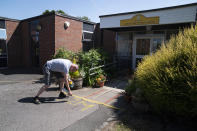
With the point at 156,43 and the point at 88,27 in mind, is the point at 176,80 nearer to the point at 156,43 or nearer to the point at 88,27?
the point at 156,43

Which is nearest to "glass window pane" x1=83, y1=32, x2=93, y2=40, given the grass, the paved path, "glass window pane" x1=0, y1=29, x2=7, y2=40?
the paved path

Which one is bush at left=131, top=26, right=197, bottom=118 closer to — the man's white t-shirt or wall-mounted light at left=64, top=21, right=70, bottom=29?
→ the man's white t-shirt

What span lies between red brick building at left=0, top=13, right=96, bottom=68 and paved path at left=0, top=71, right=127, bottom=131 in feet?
13.8

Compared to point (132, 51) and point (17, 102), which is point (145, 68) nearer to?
point (17, 102)

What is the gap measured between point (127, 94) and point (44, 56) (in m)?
6.68

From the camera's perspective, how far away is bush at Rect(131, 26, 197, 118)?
2.60 m

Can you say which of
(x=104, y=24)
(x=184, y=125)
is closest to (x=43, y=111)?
(x=184, y=125)

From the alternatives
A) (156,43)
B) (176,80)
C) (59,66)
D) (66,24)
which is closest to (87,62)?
(59,66)

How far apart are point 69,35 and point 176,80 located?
25.1 ft

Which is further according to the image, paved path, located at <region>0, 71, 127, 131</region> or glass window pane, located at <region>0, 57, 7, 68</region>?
glass window pane, located at <region>0, 57, 7, 68</region>

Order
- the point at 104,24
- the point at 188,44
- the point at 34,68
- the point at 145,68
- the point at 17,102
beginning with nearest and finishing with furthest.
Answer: the point at 188,44 → the point at 145,68 → the point at 17,102 → the point at 104,24 → the point at 34,68

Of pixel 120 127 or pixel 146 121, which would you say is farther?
pixel 146 121

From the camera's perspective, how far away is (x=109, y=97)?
4.81 m

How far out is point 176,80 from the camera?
9.02ft
